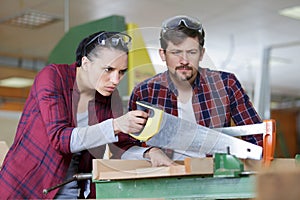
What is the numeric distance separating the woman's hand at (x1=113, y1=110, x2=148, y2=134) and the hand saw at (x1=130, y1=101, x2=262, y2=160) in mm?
11

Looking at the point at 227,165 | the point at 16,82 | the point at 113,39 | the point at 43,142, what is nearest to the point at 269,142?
the point at 227,165

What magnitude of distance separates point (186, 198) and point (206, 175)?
7 cm

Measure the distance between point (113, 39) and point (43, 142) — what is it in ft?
1.06

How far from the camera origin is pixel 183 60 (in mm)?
1352

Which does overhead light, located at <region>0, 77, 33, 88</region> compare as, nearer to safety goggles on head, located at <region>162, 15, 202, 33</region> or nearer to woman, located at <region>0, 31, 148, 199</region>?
woman, located at <region>0, 31, 148, 199</region>

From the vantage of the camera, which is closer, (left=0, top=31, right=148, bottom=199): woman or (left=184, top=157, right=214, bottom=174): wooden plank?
(left=184, top=157, right=214, bottom=174): wooden plank

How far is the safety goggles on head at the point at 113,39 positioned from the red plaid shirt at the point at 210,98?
0.12 metres

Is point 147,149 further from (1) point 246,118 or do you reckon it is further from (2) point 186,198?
(1) point 246,118

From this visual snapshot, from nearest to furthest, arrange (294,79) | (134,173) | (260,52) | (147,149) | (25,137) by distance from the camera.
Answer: (134,173) → (147,149) → (25,137) → (260,52) → (294,79)

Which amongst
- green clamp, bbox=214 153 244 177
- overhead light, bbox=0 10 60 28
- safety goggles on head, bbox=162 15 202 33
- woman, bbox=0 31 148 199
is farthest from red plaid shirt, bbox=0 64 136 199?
overhead light, bbox=0 10 60 28

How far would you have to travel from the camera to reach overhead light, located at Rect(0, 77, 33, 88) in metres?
5.33

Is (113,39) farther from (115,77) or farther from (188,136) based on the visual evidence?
(188,136)

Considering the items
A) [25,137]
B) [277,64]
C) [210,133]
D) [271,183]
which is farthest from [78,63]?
[277,64]

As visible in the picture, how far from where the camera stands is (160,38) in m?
1.40
